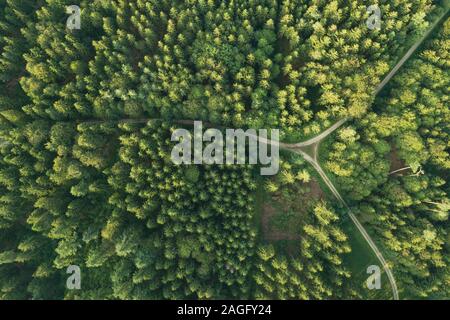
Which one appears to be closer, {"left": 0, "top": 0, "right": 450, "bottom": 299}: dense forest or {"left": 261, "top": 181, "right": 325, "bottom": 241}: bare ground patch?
{"left": 0, "top": 0, "right": 450, "bottom": 299}: dense forest

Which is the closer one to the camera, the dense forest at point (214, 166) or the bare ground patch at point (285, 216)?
the dense forest at point (214, 166)

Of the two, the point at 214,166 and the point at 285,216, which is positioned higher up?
the point at 214,166

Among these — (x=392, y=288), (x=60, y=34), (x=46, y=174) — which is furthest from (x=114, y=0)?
(x=392, y=288)

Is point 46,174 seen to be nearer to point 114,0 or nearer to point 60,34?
point 60,34

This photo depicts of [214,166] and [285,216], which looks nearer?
[214,166]

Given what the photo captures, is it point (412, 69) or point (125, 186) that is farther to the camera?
point (412, 69)

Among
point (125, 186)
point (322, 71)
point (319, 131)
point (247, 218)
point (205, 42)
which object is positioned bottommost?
point (247, 218)
